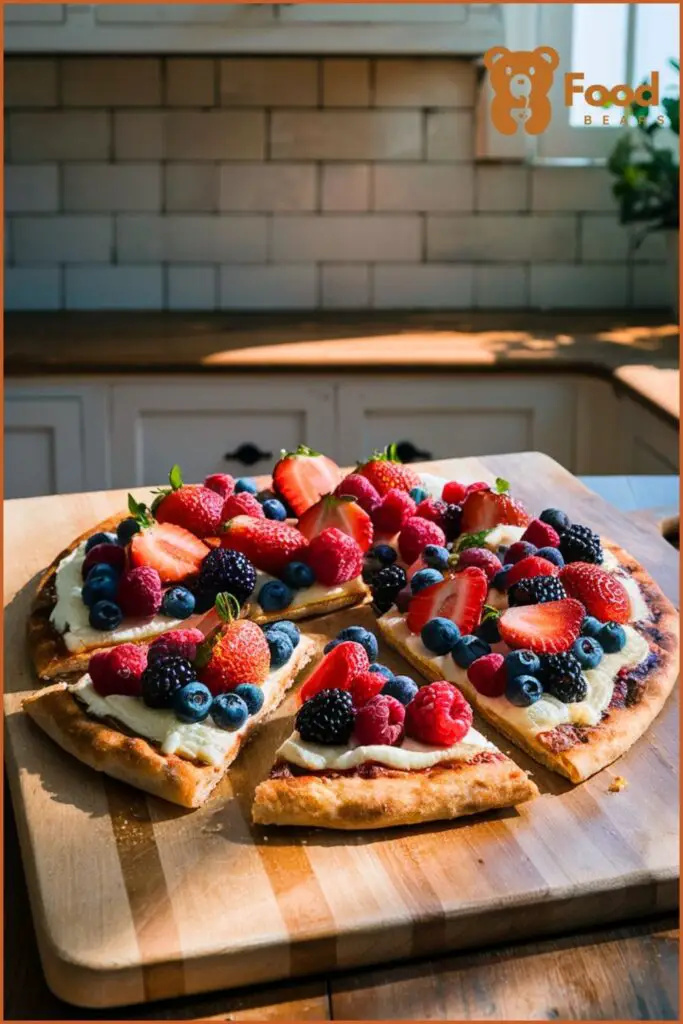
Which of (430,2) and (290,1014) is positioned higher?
→ (430,2)

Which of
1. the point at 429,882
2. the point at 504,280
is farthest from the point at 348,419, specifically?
the point at 429,882

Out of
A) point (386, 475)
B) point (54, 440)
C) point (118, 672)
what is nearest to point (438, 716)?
point (118, 672)

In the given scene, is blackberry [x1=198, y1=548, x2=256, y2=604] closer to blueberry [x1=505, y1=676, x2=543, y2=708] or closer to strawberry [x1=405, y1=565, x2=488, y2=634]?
strawberry [x1=405, y1=565, x2=488, y2=634]

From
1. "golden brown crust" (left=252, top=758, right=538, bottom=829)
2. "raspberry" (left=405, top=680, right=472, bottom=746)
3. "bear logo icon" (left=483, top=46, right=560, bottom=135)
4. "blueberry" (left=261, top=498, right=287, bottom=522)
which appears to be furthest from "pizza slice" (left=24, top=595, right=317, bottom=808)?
"bear logo icon" (left=483, top=46, right=560, bottom=135)

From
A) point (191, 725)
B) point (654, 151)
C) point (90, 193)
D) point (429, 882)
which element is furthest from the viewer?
point (90, 193)

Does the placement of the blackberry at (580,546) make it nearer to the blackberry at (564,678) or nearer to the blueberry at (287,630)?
the blackberry at (564,678)

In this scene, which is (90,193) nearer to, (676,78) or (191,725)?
(676,78)
